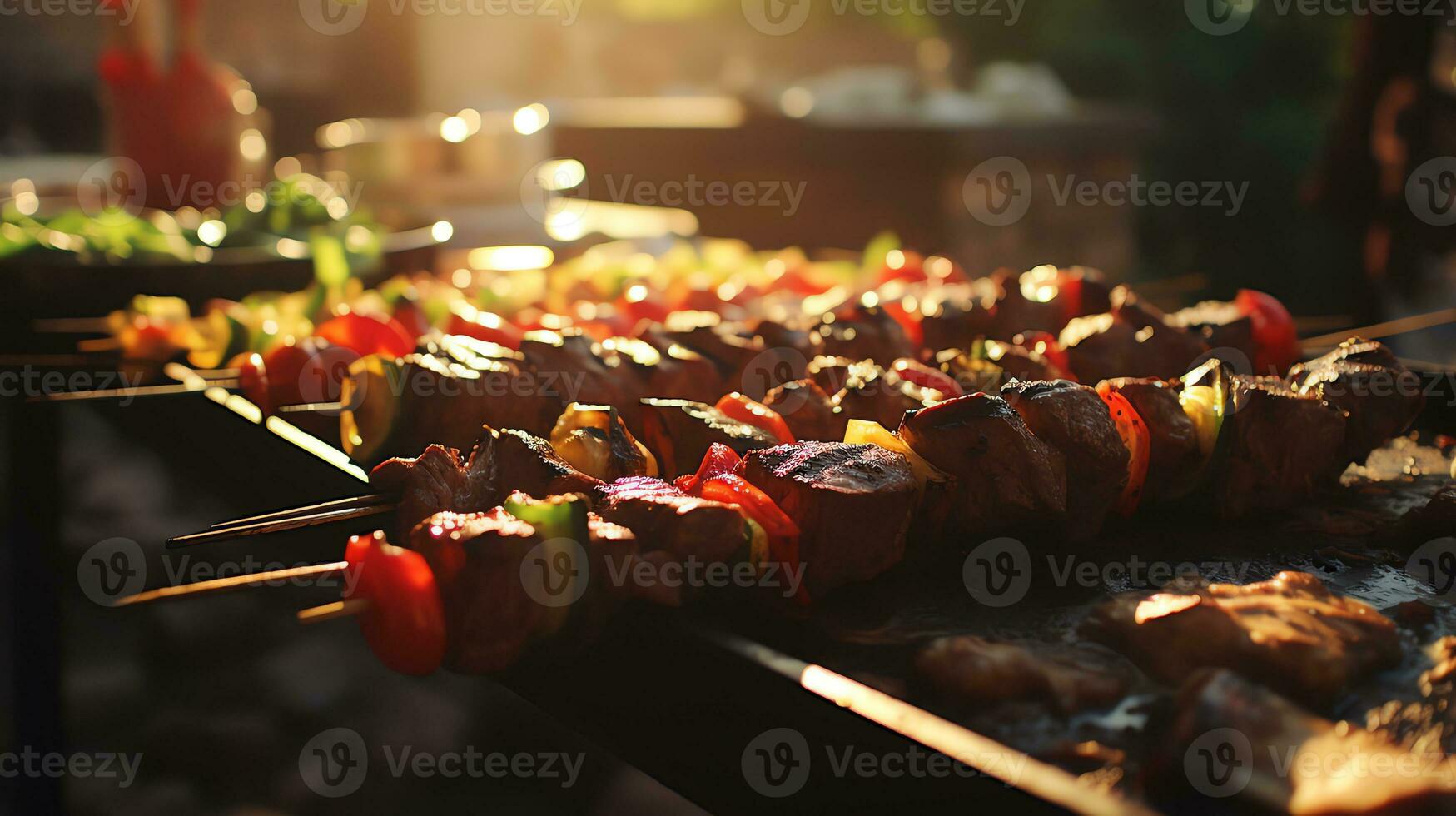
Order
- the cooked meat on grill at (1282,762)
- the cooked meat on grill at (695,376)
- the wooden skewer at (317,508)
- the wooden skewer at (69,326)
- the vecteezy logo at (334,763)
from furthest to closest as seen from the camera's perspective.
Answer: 1. the vecteezy logo at (334,763)
2. the wooden skewer at (69,326)
3. the cooked meat on grill at (695,376)
4. the wooden skewer at (317,508)
5. the cooked meat on grill at (1282,762)

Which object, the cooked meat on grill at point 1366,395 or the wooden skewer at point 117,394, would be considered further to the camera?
the wooden skewer at point 117,394

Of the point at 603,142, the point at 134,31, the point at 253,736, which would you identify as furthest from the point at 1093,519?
the point at 603,142

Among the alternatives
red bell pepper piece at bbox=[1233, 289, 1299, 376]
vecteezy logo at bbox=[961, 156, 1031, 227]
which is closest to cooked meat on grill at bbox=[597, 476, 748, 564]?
red bell pepper piece at bbox=[1233, 289, 1299, 376]

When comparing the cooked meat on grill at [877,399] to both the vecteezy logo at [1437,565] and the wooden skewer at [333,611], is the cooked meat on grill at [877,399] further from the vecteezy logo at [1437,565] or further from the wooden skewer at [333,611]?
the wooden skewer at [333,611]

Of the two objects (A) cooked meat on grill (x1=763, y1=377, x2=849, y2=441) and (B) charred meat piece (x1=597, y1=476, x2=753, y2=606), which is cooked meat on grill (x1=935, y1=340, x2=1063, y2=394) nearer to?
(A) cooked meat on grill (x1=763, y1=377, x2=849, y2=441)

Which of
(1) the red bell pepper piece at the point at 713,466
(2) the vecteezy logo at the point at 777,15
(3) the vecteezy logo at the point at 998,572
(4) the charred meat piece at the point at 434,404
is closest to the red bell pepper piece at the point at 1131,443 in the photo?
(3) the vecteezy logo at the point at 998,572
